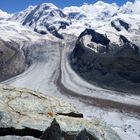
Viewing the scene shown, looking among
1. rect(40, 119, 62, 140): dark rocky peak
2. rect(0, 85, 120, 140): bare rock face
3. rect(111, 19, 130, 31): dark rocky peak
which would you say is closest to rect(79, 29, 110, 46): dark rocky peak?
rect(111, 19, 130, 31): dark rocky peak

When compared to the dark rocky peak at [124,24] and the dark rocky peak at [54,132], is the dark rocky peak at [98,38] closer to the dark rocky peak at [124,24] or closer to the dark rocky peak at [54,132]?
the dark rocky peak at [124,24]

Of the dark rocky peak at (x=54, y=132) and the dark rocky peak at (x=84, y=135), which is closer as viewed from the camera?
the dark rocky peak at (x=84, y=135)

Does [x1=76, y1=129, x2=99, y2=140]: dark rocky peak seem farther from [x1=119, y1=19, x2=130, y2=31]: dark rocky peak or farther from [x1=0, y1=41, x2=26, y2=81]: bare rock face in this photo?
[x1=119, y1=19, x2=130, y2=31]: dark rocky peak

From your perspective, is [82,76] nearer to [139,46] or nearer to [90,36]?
[139,46]

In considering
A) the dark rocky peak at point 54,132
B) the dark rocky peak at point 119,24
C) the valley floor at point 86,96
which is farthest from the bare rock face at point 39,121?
the dark rocky peak at point 119,24

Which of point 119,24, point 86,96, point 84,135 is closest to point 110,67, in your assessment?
point 86,96

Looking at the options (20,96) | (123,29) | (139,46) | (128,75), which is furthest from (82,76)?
(123,29)

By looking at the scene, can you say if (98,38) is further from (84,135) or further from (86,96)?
(84,135)
